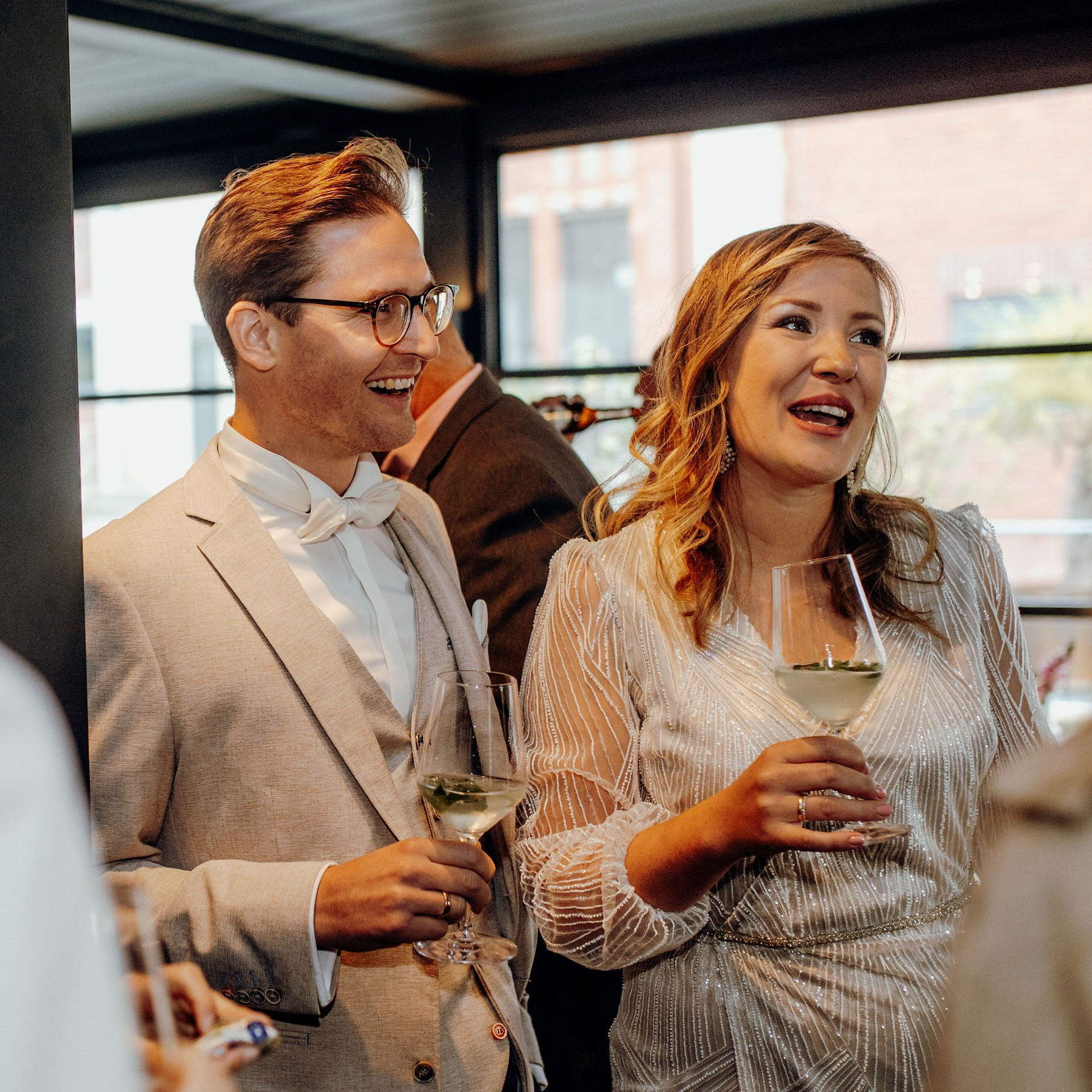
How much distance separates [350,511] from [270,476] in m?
0.13

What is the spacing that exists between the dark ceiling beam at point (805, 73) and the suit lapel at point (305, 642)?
301cm

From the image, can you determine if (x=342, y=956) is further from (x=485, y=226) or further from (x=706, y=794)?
(x=485, y=226)

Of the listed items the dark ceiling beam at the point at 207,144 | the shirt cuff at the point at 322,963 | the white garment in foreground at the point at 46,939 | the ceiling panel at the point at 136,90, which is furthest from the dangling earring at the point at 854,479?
the dark ceiling beam at the point at 207,144

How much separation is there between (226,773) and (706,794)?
0.64 meters

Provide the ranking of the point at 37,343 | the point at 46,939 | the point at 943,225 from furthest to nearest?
the point at 943,225
the point at 37,343
the point at 46,939

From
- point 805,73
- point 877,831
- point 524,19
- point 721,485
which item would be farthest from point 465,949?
point 805,73

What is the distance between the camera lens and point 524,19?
3.82 metres

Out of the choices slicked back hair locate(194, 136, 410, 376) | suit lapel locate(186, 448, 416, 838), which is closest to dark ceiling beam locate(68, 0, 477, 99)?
slicked back hair locate(194, 136, 410, 376)

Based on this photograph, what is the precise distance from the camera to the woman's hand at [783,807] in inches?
51.7

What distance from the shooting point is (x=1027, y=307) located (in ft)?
30.6

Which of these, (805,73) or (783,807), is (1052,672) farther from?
(805,73)

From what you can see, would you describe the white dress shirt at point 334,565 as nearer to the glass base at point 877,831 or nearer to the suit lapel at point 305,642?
the suit lapel at point 305,642

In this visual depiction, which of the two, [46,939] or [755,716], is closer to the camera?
[46,939]

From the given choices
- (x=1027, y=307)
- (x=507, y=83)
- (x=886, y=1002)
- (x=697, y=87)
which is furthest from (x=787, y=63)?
(x=1027, y=307)
